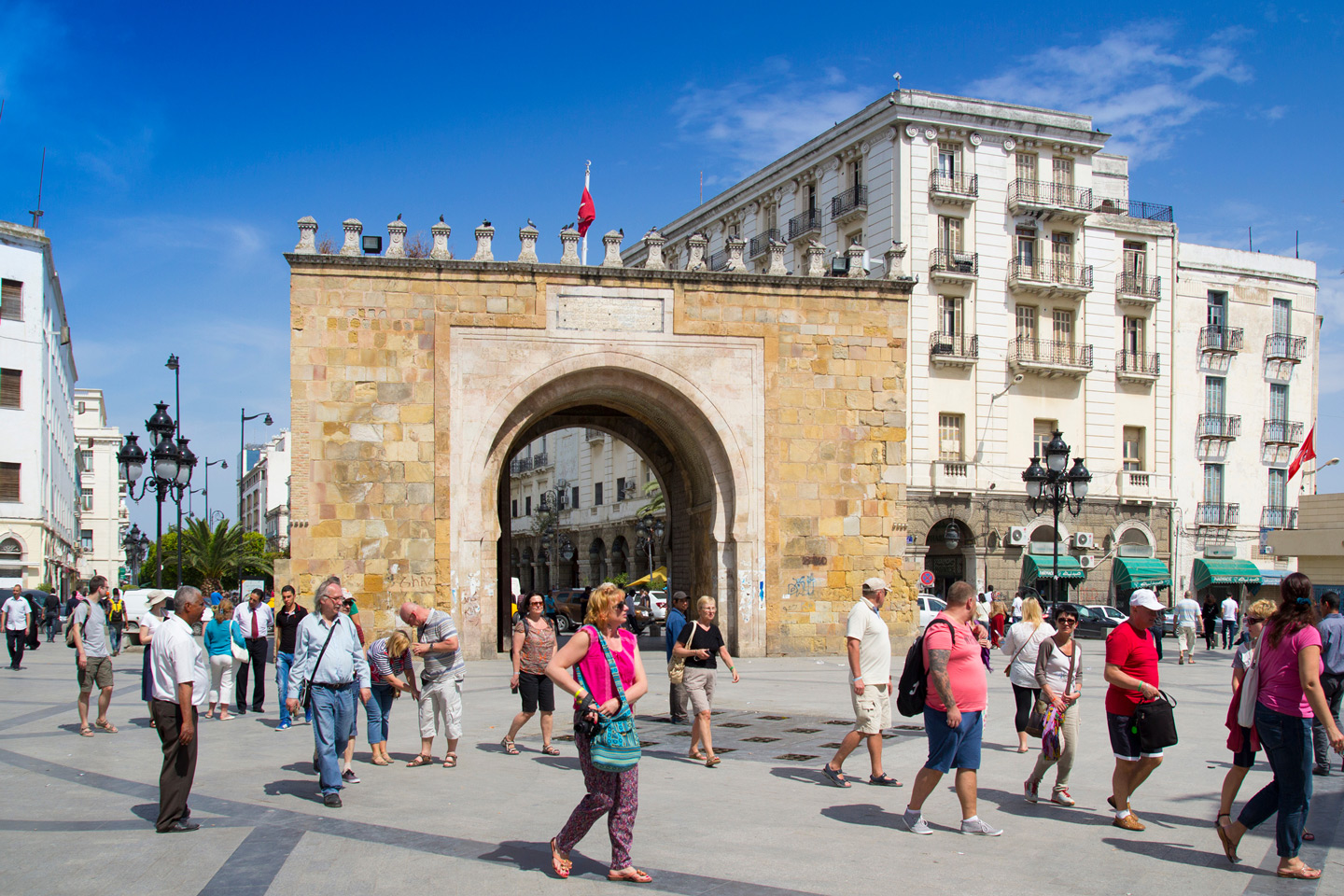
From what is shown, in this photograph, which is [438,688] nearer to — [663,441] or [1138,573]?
[663,441]

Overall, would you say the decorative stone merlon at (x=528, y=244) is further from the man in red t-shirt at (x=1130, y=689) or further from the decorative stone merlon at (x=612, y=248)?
the man in red t-shirt at (x=1130, y=689)

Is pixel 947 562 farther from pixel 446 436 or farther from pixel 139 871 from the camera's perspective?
pixel 139 871

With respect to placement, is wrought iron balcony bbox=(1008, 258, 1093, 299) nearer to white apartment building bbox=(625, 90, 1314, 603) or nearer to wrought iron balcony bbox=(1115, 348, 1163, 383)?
white apartment building bbox=(625, 90, 1314, 603)

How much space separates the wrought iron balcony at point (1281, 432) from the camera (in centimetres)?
3722

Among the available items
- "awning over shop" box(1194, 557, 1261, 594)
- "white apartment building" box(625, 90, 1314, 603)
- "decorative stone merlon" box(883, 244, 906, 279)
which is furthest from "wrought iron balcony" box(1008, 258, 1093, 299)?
"decorative stone merlon" box(883, 244, 906, 279)

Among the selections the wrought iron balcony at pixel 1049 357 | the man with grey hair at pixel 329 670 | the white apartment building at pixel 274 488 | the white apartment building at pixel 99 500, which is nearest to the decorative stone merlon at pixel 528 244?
the man with grey hair at pixel 329 670

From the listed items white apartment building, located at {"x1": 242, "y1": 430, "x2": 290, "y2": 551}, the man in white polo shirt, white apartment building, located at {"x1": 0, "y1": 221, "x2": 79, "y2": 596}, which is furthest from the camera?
white apartment building, located at {"x1": 242, "y1": 430, "x2": 290, "y2": 551}

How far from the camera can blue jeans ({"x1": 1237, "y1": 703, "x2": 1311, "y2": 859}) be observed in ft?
19.5

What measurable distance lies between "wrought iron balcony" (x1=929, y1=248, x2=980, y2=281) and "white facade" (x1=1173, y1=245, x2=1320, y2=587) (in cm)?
832

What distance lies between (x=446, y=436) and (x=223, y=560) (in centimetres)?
2934

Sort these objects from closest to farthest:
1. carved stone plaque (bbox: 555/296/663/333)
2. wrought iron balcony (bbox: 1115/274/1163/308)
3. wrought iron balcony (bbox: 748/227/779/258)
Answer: carved stone plaque (bbox: 555/296/663/333)
wrought iron balcony (bbox: 1115/274/1163/308)
wrought iron balcony (bbox: 748/227/779/258)

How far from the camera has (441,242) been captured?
19.4m

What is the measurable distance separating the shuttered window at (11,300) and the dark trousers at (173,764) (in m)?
32.3

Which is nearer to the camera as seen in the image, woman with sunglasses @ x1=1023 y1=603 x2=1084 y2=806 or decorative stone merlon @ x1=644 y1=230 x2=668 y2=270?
woman with sunglasses @ x1=1023 y1=603 x2=1084 y2=806
